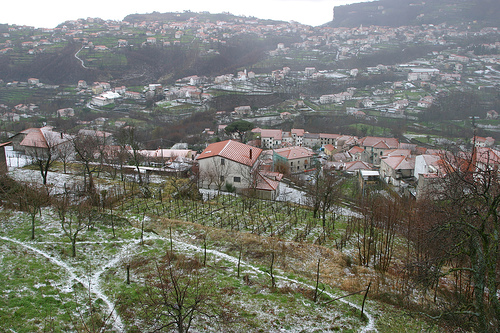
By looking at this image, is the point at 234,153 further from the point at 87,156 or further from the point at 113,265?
the point at 113,265

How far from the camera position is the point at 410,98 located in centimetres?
8412

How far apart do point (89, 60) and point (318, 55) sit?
260 ft

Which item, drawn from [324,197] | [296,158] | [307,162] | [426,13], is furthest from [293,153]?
[426,13]

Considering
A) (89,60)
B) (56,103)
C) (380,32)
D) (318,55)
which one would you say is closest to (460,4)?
(380,32)

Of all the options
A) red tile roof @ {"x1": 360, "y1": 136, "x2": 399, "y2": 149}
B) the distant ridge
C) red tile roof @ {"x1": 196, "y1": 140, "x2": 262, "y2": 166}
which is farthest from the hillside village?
the distant ridge

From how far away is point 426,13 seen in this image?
171 metres

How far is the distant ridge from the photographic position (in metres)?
154

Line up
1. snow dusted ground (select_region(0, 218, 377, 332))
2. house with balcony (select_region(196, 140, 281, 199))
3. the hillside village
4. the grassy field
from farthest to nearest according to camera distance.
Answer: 1. house with balcony (select_region(196, 140, 281, 199))
2. the hillside village
3. snow dusted ground (select_region(0, 218, 377, 332))
4. the grassy field

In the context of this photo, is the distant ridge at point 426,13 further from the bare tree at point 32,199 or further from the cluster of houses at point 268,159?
the bare tree at point 32,199

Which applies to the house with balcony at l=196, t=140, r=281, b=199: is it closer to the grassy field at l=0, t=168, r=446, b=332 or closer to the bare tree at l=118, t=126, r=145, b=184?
the bare tree at l=118, t=126, r=145, b=184

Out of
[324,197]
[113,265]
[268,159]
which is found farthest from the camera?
[268,159]

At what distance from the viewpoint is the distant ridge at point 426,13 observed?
6043 inches

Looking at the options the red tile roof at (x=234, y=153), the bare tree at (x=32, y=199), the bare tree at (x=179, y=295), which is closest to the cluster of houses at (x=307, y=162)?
the red tile roof at (x=234, y=153)

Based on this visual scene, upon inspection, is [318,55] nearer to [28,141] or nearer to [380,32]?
[380,32]
